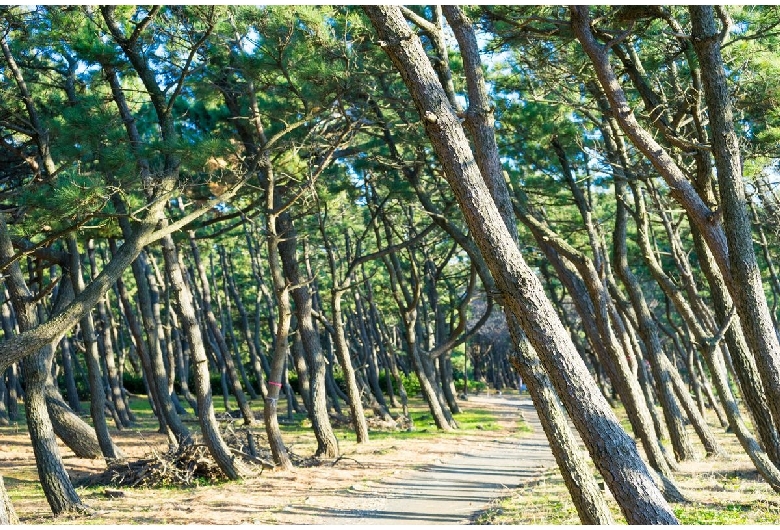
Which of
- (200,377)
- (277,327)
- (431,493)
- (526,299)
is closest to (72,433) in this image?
(200,377)

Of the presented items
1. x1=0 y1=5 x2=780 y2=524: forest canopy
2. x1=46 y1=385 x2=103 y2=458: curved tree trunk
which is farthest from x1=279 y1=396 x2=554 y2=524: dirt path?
x1=46 y1=385 x2=103 y2=458: curved tree trunk

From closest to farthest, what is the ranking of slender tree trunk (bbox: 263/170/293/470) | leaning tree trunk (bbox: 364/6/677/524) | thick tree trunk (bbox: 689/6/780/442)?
1. leaning tree trunk (bbox: 364/6/677/524)
2. thick tree trunk (bbox: 689/6/780/442)
3. slender tree trunk (bbox: 263/170/293/470)

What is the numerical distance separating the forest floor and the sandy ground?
0.01 meters

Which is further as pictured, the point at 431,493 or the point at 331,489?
the point at 331,489

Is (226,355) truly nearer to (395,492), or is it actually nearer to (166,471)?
(166,471)

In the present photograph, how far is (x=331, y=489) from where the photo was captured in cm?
996

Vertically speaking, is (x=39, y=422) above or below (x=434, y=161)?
below

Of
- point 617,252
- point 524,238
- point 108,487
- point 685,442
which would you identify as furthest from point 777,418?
point 524,238

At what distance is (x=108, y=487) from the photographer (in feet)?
34.3

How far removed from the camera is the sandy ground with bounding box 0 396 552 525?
8.17 metres

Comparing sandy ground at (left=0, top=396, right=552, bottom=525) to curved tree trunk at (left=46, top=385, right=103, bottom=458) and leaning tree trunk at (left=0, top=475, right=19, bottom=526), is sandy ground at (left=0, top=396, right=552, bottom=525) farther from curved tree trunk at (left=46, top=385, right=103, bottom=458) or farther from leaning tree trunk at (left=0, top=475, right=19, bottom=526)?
leaning tree trunk at (left=0, top=475, right=19, bottom=526)

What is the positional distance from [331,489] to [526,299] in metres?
5.70

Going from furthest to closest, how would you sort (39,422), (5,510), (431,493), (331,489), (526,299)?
(331,489), (431,493), (39,422), (5,510), (526,299)

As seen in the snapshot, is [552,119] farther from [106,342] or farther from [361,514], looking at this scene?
[106,342]
